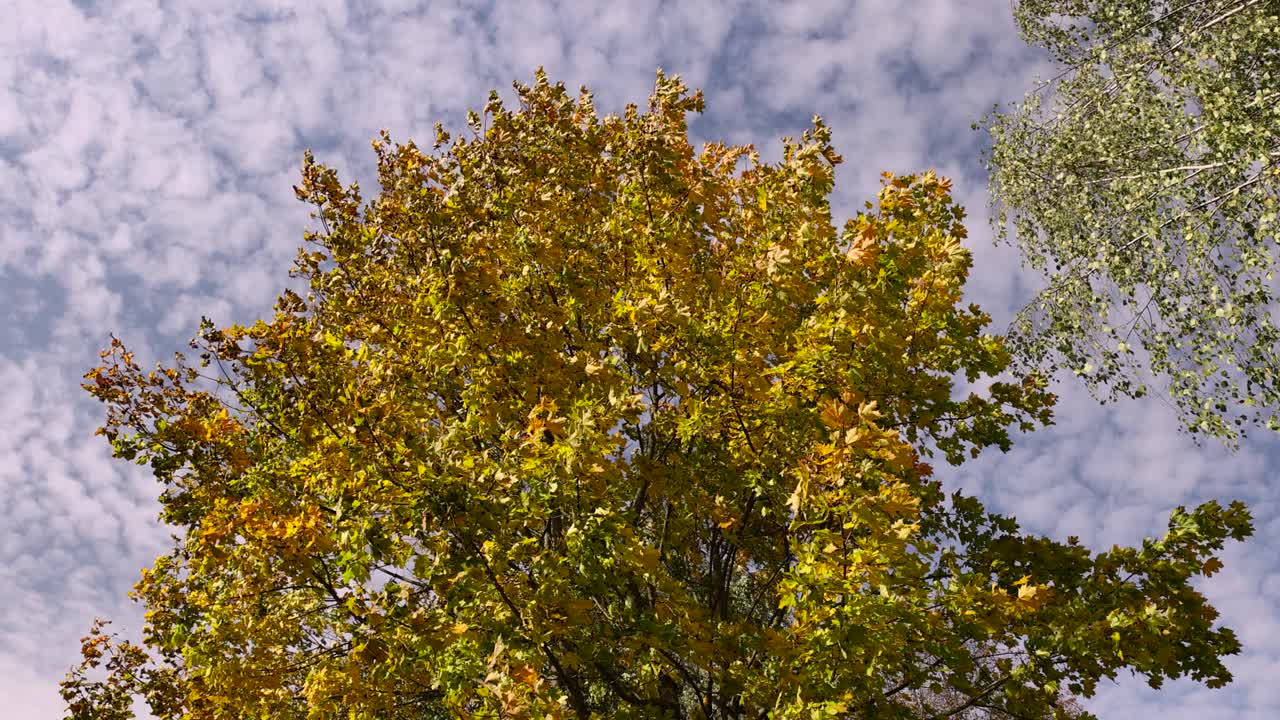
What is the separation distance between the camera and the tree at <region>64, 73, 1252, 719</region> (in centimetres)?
513

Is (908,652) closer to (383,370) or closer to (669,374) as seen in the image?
(669,374)

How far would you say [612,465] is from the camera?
5707 mm

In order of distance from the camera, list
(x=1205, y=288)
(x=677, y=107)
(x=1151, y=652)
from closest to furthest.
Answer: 1. (x=1151, y=652)
2. (x=677, y=107)
3. (x=1205, y=288)

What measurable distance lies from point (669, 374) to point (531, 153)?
3223 mm

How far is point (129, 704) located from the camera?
34.6 ft

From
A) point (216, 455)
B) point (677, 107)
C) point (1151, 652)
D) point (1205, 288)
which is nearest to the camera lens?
point (1151, 652)

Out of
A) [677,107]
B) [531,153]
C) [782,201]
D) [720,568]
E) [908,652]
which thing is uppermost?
[677,107]

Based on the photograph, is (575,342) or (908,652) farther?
(575,342)

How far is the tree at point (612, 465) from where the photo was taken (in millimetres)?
5129

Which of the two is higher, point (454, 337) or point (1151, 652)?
point (454, 337)

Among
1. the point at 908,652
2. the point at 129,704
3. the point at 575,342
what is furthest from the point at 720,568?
the point at 129,704

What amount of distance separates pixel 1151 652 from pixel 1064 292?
6.94m

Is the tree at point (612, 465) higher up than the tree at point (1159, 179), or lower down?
lower down

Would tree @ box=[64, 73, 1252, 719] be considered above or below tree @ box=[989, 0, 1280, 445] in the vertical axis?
below
